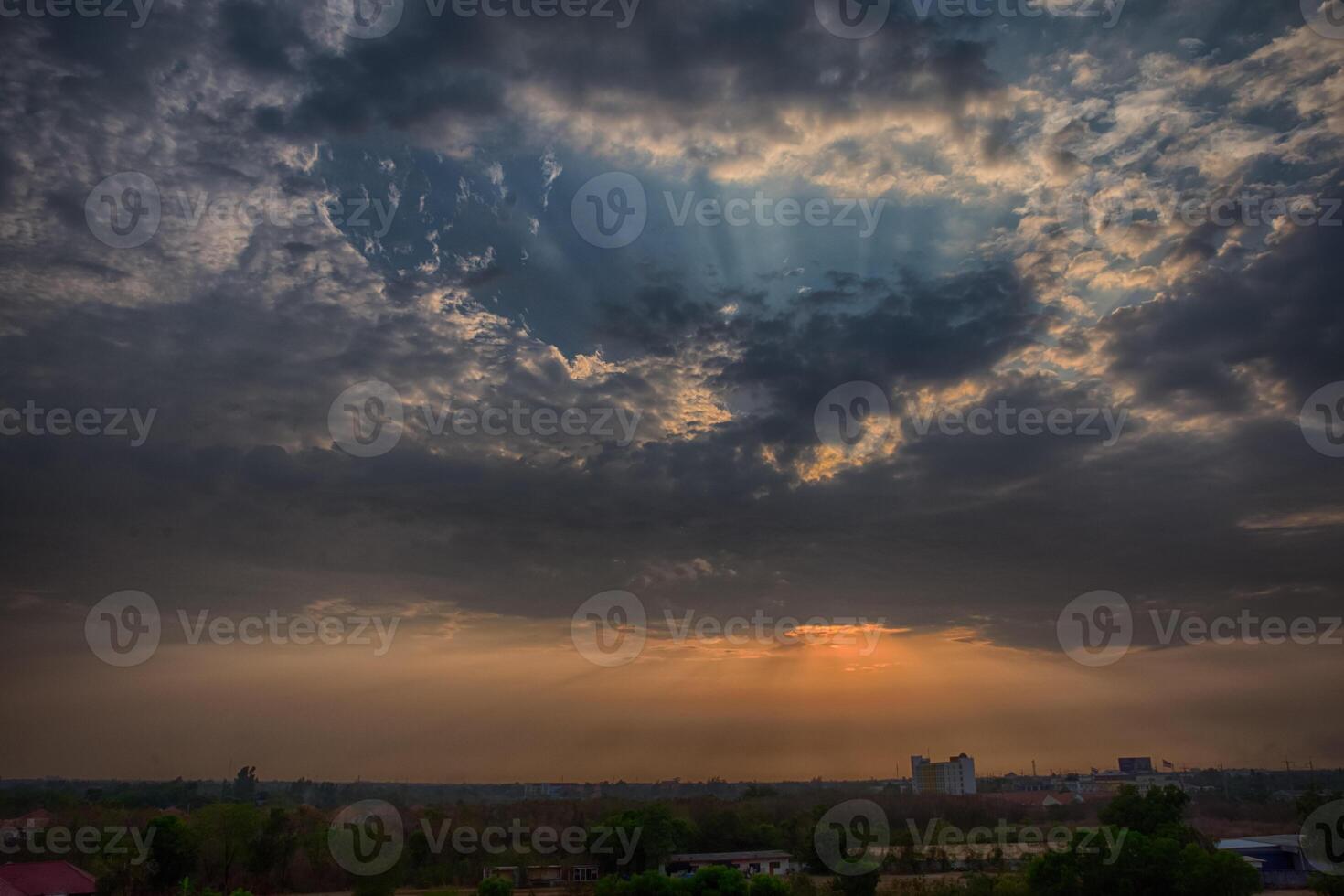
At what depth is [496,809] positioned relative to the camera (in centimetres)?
10575

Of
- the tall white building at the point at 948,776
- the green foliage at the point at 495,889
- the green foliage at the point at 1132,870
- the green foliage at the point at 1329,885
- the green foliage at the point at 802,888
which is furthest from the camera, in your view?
the tall white building at the point at 948,776

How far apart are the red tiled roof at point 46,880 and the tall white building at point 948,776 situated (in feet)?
480

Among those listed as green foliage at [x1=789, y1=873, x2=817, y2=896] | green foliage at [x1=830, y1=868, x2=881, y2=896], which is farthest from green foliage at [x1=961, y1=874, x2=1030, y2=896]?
green foliage at [x1=789, y1=873, x2=817, y2=896]

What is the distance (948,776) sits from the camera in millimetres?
176375

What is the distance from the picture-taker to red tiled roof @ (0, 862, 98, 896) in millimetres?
50562

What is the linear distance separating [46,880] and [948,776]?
523ft

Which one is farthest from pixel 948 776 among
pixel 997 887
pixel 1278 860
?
pixel 997 887

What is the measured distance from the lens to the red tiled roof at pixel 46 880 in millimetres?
50562

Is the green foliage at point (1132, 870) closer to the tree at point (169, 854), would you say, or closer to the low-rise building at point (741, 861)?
the low-rise building at point (741, 861)

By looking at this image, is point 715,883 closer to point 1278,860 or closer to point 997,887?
point 997,887

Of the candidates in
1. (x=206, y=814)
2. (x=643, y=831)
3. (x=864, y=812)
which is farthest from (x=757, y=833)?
(x=206, y=814)

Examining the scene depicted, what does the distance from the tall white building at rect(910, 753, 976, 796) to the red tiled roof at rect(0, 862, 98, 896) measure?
5759 inches

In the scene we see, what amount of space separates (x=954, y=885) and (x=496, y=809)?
214ft

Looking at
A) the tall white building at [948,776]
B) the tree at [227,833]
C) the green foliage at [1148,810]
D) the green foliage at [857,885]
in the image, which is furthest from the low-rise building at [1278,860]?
the tall white building at [948,776]
